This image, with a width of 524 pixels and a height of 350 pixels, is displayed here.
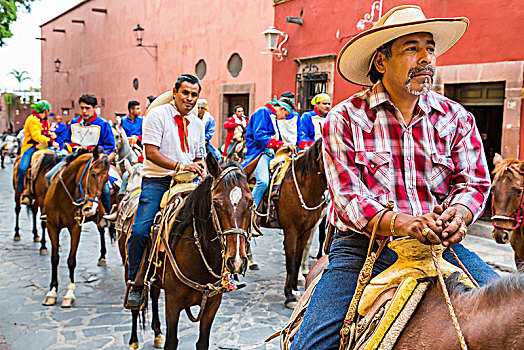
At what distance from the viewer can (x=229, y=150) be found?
38.2 feet

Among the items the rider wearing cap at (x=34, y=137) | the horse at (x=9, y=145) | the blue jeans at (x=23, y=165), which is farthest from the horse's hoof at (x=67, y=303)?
the horse at (x=9, y=145)

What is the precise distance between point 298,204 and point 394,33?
451cm

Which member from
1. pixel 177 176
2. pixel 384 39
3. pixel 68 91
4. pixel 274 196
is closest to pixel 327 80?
pixel 274 196

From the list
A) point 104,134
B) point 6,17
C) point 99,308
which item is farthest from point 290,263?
point 6,17

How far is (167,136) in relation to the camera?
4371 mm

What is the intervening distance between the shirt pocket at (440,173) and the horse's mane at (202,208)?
1.68m

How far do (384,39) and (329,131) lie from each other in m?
0.47

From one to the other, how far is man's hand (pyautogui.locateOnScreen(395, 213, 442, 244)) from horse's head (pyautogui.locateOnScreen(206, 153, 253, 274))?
5.79ft

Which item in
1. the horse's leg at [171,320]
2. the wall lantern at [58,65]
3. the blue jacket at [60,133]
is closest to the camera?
the horse's leg at [171,320]

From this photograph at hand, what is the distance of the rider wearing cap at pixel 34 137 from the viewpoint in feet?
31.2

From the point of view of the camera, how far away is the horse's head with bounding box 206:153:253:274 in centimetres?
346

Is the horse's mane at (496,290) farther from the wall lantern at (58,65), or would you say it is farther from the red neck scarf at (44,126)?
the wall lantern at (58,65)

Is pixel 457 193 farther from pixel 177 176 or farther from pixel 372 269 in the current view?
pixel 177 176

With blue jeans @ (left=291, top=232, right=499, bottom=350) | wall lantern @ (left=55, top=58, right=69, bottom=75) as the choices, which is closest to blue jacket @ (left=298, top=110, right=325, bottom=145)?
blue jeans @ (left=291, top=232, right=499, bottom=350)
